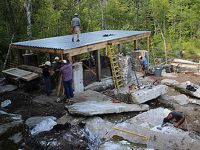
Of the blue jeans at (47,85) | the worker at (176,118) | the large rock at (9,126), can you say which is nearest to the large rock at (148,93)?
the worker at (176,118)

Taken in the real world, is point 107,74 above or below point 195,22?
below

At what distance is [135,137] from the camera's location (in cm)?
1024

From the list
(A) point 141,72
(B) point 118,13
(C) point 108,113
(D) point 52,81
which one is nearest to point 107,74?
(A) point 141,72

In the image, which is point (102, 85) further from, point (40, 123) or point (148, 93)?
point (40, 123)

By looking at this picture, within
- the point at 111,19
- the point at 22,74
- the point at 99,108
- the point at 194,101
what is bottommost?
the point at 194,101

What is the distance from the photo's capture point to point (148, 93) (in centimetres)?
1440

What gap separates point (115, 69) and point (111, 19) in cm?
1650

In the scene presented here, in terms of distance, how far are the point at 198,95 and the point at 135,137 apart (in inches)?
285

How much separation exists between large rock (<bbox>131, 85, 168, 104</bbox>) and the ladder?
2.16 m

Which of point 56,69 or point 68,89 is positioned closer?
point 68,89

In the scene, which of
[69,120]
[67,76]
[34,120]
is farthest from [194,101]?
[34,120]

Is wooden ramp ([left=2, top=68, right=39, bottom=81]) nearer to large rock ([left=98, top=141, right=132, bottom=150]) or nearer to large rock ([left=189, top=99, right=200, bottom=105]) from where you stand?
large rock ([left=98, top=141, right=132, bottom=150])

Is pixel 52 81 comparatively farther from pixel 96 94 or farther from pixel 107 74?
pixel 107 74

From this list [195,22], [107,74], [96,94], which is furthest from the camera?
[195,22]
